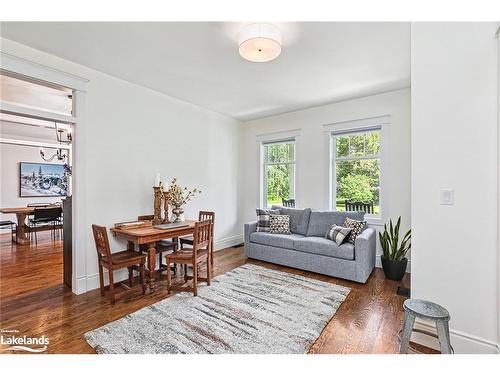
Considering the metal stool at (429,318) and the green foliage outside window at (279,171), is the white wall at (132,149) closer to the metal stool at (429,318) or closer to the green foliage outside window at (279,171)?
the green foliage outside window at (279,171)

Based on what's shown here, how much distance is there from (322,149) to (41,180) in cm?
795

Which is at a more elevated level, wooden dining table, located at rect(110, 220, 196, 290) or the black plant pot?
wooden dining table, located at rect(110, 220, 196, 290)

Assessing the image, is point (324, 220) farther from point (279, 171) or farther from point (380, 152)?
point (279, 171)

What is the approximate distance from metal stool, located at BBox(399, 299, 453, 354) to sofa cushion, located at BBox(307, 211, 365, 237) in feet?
7.21

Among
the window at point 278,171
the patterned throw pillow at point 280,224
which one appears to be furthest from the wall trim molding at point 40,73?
the window at point 278,171

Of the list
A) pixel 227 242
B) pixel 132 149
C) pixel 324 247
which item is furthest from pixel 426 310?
pixel 227 242

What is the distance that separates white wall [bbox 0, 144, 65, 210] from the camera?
21.0ft

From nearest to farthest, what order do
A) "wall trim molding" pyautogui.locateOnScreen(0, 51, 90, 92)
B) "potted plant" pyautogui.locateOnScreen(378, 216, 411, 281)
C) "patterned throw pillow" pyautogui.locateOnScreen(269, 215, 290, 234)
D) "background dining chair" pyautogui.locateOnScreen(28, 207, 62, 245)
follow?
1. "wall trim molding" pyautogui.locateOnScreen(0, 51, 90, 92)
2. "potted plant" pyautogui.locateOnScreen(378, 216, 411, 281)
3. "patterned throw pillow" pyautogui.locateOnScreen(269, 215, 290, 234)
4. "background dining chair" pyautogui.locateOnScreen(28, 207, 62, 245)

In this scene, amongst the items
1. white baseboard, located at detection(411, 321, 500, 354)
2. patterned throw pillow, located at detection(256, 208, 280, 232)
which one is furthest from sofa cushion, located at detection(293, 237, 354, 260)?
white baseboard, located at detection(411, 321, 500, 354)

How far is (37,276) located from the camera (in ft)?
11.1

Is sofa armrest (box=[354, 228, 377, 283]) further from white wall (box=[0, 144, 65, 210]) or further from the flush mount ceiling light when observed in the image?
white wall (box=[0, 144, 65, 210])

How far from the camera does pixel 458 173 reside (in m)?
1.77

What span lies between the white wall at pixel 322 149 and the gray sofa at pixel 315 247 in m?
0.46
